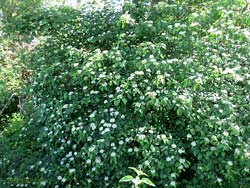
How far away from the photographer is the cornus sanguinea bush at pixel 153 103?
2.73 metres

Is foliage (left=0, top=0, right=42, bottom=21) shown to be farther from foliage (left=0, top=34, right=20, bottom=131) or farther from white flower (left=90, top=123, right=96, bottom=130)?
white flower (left=90, top=123, right=96, bottom=130)

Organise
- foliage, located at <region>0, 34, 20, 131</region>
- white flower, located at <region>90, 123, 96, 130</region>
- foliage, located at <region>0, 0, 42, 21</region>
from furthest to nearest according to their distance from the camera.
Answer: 1. foliage, located at <region>0, 34, 20, 131</region>
2. foliage, located at <region>0, 0, 42, 21</region>
3. white flower, located at <region>90, 123, 96, 130</region>

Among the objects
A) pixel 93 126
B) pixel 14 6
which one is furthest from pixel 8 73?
pixel 93 126

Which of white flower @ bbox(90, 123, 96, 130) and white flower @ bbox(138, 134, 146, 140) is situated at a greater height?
white flower @ bbox(138, 134, 146, 140)

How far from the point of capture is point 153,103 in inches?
107

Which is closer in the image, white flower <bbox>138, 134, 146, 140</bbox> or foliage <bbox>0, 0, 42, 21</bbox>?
white flower <bbox>138, 134, 146, 140</bbox>

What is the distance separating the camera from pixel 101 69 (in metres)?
2.98

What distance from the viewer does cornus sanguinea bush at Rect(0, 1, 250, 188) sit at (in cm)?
273

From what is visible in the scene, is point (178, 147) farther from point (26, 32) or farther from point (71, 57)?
point (26, 32)

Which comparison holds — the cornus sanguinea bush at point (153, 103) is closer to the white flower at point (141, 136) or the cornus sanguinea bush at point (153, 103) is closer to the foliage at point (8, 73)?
the white flower at point (141, 136)

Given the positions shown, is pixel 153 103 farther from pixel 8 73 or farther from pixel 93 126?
pixel 8 73

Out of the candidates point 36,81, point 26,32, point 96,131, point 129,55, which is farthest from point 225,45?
point 26,32

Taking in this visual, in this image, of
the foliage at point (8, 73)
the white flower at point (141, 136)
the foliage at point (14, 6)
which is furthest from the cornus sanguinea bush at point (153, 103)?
the foliage at point (8, 73)

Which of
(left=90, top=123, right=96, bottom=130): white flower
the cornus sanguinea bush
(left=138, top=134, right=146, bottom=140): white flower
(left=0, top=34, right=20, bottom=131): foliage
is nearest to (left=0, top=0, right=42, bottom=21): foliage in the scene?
(left=0, top=34, right=20, bottom=131): foliage
